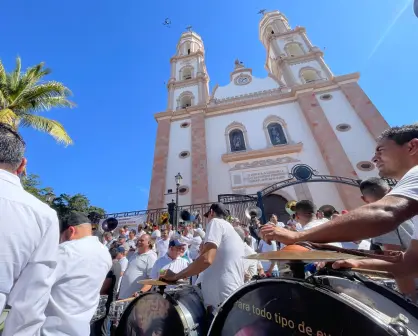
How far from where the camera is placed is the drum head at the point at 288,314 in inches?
39.8


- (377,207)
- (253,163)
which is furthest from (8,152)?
(253,163)

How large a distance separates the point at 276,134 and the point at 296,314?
53.0 ft

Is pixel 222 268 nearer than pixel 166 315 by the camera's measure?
No

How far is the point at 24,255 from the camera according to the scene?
42.9 inches

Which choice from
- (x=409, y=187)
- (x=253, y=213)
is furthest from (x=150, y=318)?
(x=253, y=213)

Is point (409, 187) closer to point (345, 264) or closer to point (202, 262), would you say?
point (345, 264)

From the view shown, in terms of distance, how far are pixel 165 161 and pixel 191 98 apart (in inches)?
319

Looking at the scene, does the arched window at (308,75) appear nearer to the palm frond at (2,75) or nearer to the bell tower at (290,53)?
the bell tower at (290,53)

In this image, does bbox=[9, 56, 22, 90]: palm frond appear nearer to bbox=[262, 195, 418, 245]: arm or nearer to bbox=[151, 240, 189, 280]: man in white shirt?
bbox=[151, 240, 189, 280]: man in white shirt

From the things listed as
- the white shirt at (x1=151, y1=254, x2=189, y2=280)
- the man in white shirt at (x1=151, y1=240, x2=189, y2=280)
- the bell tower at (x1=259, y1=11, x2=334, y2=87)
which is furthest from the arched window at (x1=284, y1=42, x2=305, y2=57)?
the white shirt at (x1=151, y1=254, x2=189, y2=280)

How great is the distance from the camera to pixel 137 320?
2.57 m

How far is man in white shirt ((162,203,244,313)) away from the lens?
7.80 feet

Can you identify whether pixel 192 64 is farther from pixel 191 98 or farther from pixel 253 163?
pixel 253 163

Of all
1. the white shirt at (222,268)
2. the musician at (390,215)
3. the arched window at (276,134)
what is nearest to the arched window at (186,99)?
the arched window at (276,134)
